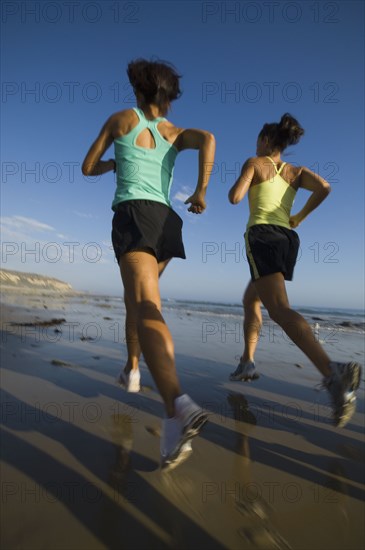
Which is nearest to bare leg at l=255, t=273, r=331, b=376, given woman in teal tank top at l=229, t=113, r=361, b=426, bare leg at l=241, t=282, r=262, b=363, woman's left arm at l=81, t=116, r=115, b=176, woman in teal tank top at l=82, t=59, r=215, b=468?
woman in teal tank top at l=229, t=113, r=361, b=426

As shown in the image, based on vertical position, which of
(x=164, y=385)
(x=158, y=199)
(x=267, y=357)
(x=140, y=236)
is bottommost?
(x=267, y=357)

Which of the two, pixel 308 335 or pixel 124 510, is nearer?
pixel 124 510

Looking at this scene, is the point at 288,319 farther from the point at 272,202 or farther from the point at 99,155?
the point at 99,155

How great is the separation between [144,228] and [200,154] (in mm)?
Answer: 626

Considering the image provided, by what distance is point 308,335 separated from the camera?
2.20 meters

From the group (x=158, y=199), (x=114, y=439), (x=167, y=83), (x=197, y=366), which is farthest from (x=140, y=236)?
(x=197, y=366)

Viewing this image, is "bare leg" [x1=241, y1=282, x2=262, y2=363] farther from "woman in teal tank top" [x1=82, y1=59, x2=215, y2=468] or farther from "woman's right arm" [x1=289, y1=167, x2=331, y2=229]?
"woman in teal tank top" [x1=82, y1=59, x2=215, y2=468]

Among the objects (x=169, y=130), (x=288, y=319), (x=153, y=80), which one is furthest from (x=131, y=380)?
(x=153, y=80)

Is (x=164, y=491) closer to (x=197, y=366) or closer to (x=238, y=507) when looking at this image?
(x=238, y=507)

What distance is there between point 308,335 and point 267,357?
250cm

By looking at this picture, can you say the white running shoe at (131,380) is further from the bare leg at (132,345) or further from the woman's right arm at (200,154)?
the woman's right arm at (200,154)

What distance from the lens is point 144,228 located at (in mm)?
1872

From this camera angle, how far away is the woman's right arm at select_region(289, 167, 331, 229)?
2.90 m

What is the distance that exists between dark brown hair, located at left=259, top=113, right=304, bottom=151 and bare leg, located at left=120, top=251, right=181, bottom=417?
194cm
